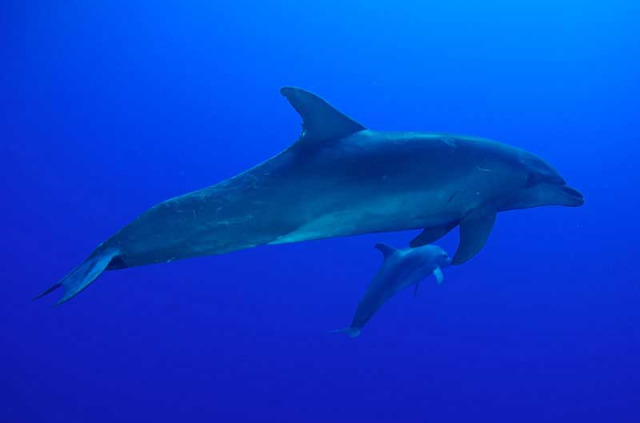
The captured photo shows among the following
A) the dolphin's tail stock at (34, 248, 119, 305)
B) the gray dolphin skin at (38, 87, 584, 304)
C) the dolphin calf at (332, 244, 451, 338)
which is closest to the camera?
the dolphin's tail stock at (34, 248, 119, 305)

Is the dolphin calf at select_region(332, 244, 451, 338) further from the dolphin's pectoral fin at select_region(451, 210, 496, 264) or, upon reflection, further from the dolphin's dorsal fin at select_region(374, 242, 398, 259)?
the dolphin's pectoral fin at select_region(451, 210, 496, 264)

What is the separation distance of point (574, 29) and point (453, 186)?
20.6 m

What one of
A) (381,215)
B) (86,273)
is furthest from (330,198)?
(86,273)

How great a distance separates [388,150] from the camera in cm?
414

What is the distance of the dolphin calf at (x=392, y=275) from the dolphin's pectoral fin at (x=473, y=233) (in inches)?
109

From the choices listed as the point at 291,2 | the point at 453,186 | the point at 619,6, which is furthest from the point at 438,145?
the point at 619,6

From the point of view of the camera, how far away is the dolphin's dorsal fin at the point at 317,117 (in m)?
4.14

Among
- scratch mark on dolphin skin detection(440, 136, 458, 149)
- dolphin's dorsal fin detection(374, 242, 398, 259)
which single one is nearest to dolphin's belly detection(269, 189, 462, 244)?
scratch mark on dolphin skin detection(440, 136, 458, 149)

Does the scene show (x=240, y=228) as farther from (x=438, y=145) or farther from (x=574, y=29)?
(x=574, y=29)

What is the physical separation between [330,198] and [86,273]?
189 centimetres

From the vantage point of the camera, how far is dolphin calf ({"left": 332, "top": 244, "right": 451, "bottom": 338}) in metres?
7.22

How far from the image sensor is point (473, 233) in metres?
4.41

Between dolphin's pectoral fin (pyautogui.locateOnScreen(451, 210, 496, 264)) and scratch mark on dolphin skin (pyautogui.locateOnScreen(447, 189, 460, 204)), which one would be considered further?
dolphin's pectoral fin (pyautogui.locateOnScreen(451, 210, 496, 264))

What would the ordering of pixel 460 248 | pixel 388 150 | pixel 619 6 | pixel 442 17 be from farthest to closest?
pixel 442 17 < pixel 619 6 < pixel 460 248 < pixel 388 150
